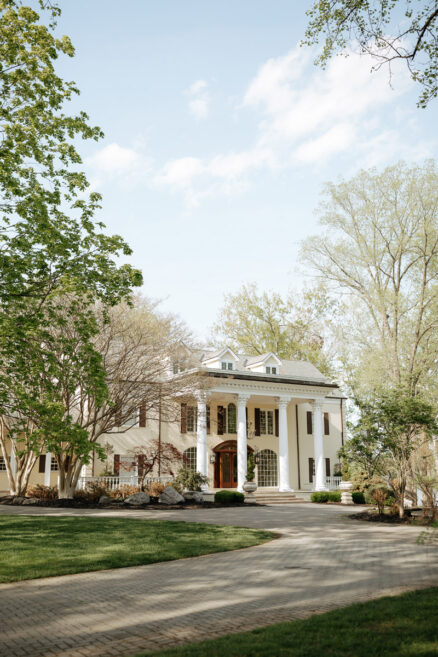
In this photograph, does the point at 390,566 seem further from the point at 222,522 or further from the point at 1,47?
the point at 1,47

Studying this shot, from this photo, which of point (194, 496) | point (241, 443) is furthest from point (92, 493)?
point (241, 443)

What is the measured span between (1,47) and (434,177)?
19.6 metres

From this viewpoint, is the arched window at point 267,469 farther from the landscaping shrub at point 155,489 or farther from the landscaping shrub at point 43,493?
the landscaping shrub at point 43,493

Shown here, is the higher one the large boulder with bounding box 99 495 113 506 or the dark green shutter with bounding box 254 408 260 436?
the dark green shutter with bounding box 254 408 260 436

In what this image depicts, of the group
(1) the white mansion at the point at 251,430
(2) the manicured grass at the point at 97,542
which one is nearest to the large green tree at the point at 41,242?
(2) the manicured grass at the point at 97,542

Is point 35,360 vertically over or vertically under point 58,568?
over

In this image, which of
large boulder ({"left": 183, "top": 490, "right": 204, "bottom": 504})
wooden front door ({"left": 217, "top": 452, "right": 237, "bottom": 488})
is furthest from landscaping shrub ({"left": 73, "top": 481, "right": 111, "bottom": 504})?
wooden front door ({"left": 217, "top": 452, "right": 237, "bottom": 488})

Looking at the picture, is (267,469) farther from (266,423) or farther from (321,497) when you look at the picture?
(321,497)

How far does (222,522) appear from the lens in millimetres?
16922

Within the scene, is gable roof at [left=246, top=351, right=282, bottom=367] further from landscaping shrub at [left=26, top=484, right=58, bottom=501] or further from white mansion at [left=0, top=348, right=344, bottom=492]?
landscaping shrub at [left=26, top=484, right=58, bottom=501]

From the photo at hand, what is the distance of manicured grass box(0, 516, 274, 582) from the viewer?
31.0 feet

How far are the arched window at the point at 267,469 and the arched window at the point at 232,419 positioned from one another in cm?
284

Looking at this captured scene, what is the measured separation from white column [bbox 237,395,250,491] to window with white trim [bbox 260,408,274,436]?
15.5ft

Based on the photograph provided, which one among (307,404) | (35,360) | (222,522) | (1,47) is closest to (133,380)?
(222,522)
